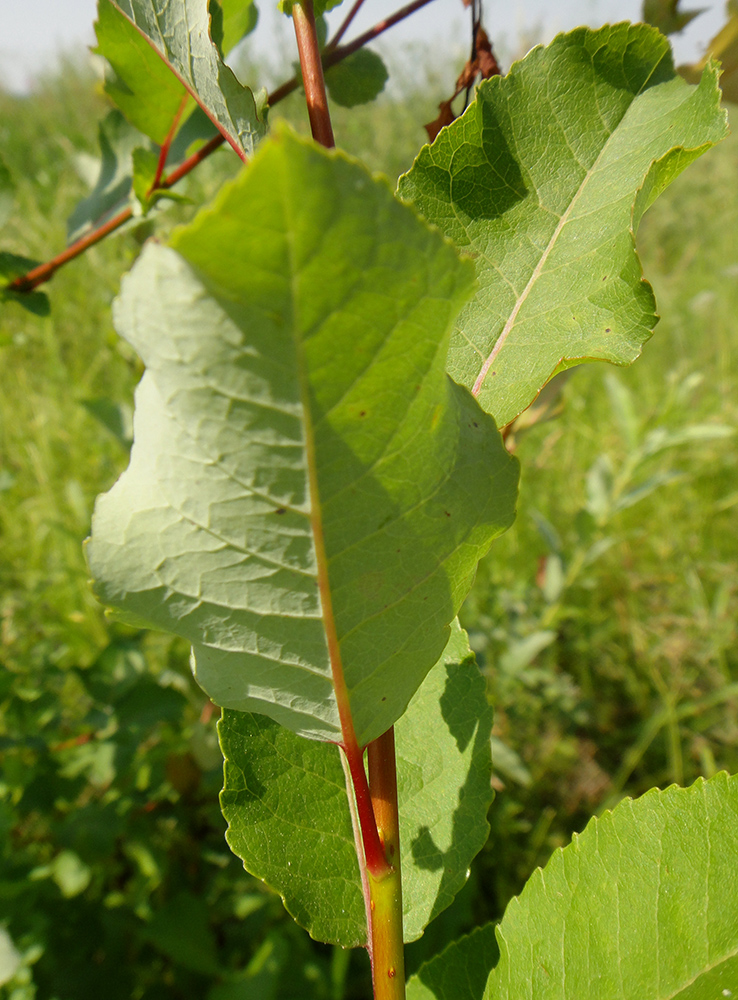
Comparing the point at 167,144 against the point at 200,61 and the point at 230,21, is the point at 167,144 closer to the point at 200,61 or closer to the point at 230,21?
the point at 230,21

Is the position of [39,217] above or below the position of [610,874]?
above

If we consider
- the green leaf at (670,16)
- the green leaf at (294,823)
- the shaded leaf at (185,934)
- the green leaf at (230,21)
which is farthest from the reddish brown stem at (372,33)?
the shaded leaf at (185,934)

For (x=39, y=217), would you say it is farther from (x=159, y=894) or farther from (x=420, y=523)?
(x=420, y=523)

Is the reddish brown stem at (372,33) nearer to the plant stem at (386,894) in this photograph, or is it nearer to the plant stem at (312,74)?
the plant stem at (312,74)

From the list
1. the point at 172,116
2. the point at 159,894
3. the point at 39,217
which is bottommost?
the point at 159,894

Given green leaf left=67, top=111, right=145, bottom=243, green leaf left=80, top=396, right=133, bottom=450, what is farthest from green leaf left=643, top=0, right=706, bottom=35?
green leaf left=80, top=396, right=133, bottom=450

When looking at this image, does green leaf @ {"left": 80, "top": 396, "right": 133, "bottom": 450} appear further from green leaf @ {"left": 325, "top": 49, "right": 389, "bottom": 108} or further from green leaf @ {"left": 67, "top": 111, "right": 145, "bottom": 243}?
green leaf @ {"left": 325, "top": 49, "right": 389, "bottom": 108}

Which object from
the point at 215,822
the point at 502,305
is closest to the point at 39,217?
the point at 215,822
